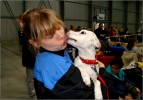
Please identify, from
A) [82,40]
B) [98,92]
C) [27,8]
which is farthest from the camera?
[27,8]

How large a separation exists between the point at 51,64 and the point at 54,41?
12 cm

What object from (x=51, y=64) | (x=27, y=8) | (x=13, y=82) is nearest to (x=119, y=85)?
(x=51, y=64)

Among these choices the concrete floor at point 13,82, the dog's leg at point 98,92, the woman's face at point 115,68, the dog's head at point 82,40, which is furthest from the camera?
the concrete floor at point 13,82

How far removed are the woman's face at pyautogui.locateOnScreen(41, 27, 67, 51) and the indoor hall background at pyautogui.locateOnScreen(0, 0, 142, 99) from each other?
2.47 m

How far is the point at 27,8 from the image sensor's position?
11.0 metres

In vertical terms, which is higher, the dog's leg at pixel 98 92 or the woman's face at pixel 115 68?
the dog's leg at pixel 98 92

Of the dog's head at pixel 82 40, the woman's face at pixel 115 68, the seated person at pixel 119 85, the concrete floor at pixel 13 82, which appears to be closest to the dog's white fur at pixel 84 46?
the dog's head at pixel 82 40

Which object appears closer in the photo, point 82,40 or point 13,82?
point 82,40

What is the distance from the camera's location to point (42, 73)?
966 millimetres

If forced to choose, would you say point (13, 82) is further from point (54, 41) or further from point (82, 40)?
point (54, 41)

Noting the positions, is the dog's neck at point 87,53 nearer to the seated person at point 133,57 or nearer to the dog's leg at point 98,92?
the dog's leg at point 98,92

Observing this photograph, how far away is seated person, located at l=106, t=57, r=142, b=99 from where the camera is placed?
5.22 feet

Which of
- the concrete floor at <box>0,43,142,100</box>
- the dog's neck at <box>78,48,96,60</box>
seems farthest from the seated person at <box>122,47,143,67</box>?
the dog's neck at <box>78,48,96,60</box>

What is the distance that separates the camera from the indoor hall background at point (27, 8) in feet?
13.2
